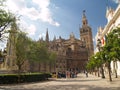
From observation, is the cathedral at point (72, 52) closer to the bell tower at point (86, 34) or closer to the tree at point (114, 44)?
the bell tower at point (86, 34)

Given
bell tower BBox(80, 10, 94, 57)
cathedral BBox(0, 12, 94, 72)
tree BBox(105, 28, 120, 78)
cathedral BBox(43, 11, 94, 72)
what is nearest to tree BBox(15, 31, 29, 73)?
tree BBox(105, 28, 120, 78)

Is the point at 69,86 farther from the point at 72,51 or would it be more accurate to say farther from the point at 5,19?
the point at 72,51

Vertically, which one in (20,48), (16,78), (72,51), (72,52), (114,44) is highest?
(72,51)

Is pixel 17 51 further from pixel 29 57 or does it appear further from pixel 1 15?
pixel 1 15

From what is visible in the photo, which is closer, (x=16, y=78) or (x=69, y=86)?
(x=69, y=86)

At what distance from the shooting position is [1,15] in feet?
76.3

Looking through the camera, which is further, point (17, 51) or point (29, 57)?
point (29, 57)

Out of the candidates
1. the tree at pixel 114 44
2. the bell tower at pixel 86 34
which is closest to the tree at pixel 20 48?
the tree at pixel 114 44

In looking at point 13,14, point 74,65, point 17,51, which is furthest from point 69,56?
point 13,14

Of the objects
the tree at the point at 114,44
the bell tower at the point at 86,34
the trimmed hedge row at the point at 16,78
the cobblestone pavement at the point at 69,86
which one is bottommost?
the cobblestone pavement at the point at 69,86

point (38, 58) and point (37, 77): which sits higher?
point (38, 58)

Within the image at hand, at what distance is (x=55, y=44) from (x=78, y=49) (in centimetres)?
2137

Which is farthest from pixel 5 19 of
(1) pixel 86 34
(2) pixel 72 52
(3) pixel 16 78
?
(1) pixel 86 34

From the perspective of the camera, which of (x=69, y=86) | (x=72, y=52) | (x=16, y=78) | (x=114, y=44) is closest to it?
(x=114, y=44)
